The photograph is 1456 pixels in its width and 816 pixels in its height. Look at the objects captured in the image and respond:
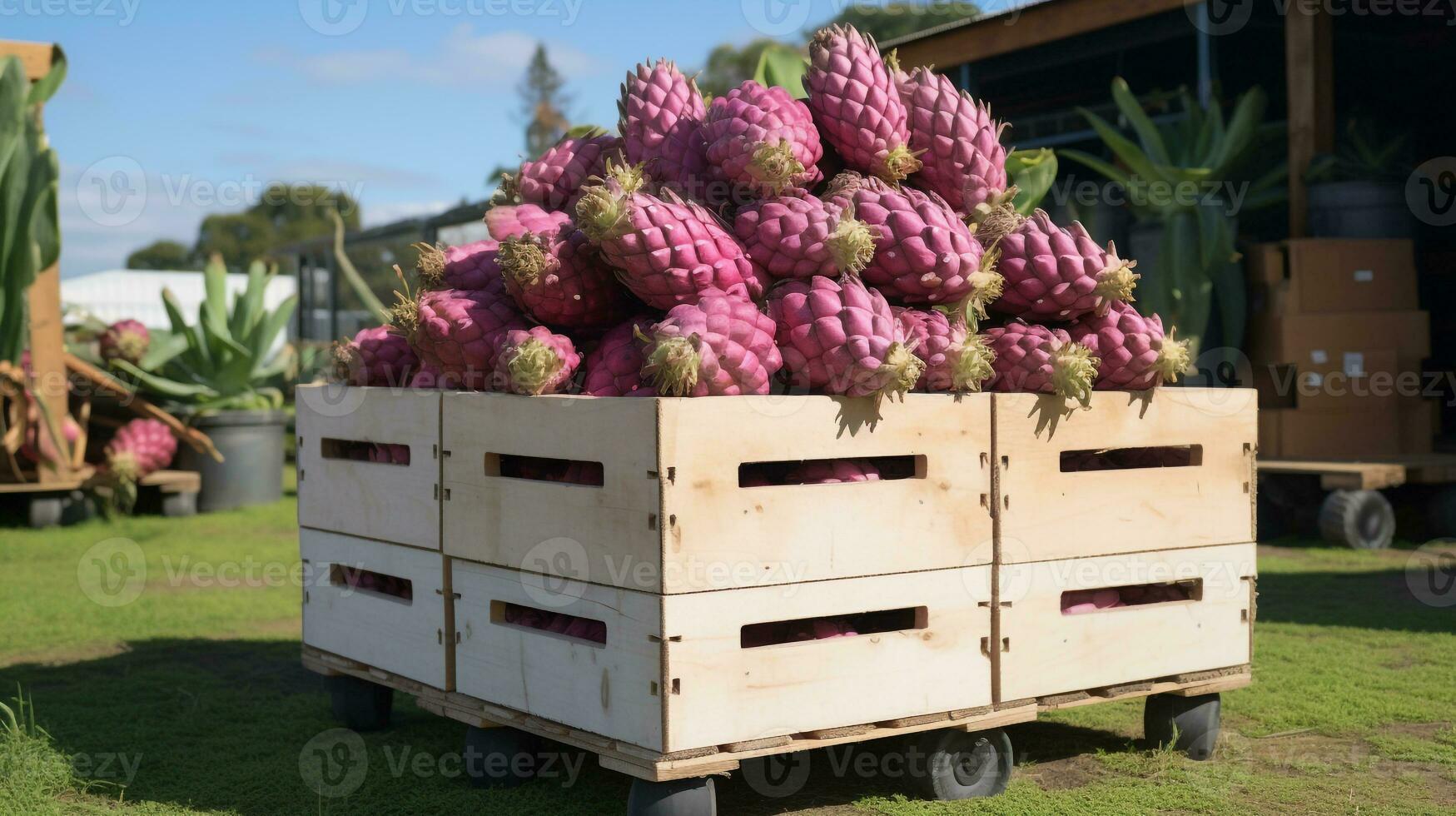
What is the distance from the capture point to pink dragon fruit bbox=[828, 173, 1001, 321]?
248cm

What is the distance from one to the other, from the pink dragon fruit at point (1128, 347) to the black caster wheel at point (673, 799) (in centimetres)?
120

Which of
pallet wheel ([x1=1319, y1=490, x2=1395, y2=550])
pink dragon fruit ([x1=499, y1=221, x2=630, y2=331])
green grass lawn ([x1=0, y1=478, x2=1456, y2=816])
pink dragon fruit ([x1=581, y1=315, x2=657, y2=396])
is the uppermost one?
pink dragon fruit ([x1=499, y1=221, x2=630, y2=331])

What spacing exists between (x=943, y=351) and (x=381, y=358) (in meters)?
1.41

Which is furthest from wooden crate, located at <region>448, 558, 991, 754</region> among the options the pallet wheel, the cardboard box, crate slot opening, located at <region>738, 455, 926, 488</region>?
the cardboard box

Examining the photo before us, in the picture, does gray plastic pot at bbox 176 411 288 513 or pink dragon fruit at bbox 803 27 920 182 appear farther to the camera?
gray plastic pot at bbox 176 411 288 513

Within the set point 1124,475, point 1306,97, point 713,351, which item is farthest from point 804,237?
point 1306,97

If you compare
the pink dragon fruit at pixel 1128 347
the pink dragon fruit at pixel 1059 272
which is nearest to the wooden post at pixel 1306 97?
the pink dragon fruit at pixel 1128 347

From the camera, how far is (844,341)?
231 centimetres

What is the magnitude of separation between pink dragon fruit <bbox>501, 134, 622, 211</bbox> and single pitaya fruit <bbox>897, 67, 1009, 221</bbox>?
704mm

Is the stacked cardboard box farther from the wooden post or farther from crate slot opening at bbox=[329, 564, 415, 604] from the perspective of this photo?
crate slot opening at bbox=[329, 564, 415, 604]

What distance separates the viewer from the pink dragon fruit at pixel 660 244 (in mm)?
2326

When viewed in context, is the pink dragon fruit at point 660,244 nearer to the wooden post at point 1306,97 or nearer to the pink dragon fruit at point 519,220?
the pink dragon fruit at point 519,220

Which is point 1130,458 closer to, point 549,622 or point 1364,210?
point 549,622

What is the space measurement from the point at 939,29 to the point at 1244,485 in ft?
24.5
